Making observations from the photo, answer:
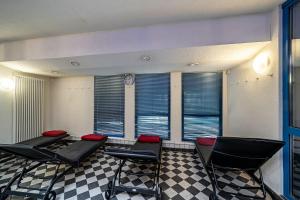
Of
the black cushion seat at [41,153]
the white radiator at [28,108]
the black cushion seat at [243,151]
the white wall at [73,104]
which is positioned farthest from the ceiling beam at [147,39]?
the white wall at [73,104]

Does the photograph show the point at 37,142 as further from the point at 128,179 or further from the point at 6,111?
the point at 128,179

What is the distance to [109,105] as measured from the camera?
3943 millimetres

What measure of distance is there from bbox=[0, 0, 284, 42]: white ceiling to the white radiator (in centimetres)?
181

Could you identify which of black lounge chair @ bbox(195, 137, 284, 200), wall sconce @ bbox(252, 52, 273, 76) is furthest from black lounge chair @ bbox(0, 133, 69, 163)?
wall sconce @ bbox(252, 52, 273, 76)

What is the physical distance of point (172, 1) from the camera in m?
1.50

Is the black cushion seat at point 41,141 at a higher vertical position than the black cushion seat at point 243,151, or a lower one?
lower

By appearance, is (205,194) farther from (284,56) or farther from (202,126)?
(284,56)

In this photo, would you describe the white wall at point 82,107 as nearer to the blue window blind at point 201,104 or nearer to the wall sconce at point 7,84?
the blue window blind at point 201,104

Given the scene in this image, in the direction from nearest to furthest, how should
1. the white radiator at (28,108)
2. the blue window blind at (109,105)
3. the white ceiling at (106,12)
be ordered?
the white ceiling at (106,12)
the white radiator at (28,108)
the blue window blind at (109,105)

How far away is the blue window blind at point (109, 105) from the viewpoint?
12.7 feet

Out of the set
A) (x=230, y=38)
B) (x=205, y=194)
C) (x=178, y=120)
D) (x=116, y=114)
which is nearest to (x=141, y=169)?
(x=205, y=194)

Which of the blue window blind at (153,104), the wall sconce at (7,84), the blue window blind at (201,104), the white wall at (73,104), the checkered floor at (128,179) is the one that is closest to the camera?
the checkered floor at (128,179)

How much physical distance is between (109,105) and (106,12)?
2.68 m

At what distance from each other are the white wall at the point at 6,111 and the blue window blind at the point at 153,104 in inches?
117
